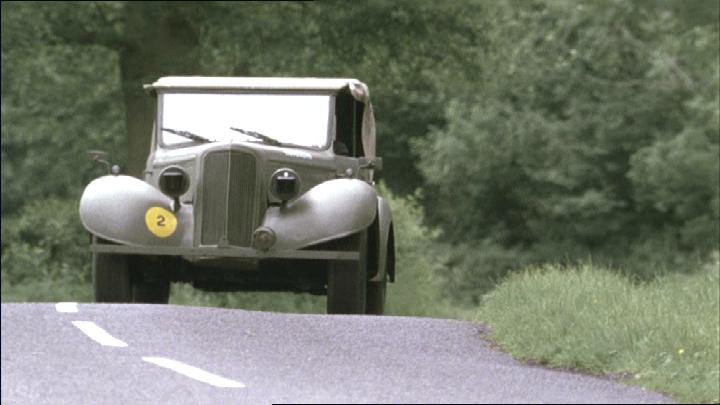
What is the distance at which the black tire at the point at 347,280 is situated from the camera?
12.1 meters

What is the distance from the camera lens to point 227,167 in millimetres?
12188

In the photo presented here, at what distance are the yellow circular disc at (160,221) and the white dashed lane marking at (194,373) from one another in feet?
11.6

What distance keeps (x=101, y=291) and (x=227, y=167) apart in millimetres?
1162

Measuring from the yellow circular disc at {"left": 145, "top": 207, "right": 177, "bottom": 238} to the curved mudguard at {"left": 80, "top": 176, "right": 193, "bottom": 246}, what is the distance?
0.07 feet

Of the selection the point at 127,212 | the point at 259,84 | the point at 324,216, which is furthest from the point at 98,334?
the point at 259,84

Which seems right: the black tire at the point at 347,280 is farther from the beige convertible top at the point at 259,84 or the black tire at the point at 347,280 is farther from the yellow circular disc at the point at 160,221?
the beige convertible top at the point at 259,84

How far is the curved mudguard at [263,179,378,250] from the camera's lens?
12.0 m

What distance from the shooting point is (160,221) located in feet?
40.7

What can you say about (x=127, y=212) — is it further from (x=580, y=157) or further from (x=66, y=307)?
(x=580, y=157)

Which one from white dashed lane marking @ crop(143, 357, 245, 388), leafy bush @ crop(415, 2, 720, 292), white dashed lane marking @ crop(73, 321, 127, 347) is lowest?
leafy bush @ crop(415, 2, 720, 292)

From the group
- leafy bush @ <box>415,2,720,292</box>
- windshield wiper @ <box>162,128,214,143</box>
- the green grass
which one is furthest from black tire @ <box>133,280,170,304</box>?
leafy bush @ <box>415,2,720,292</box>

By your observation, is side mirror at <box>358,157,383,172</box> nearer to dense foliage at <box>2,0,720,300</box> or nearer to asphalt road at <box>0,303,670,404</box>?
asphalt road at <box>0,303,670,404</box>

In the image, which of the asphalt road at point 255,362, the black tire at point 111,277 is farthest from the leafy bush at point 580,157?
the asphalt road at point 255,362

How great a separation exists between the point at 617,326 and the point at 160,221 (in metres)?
4.29
